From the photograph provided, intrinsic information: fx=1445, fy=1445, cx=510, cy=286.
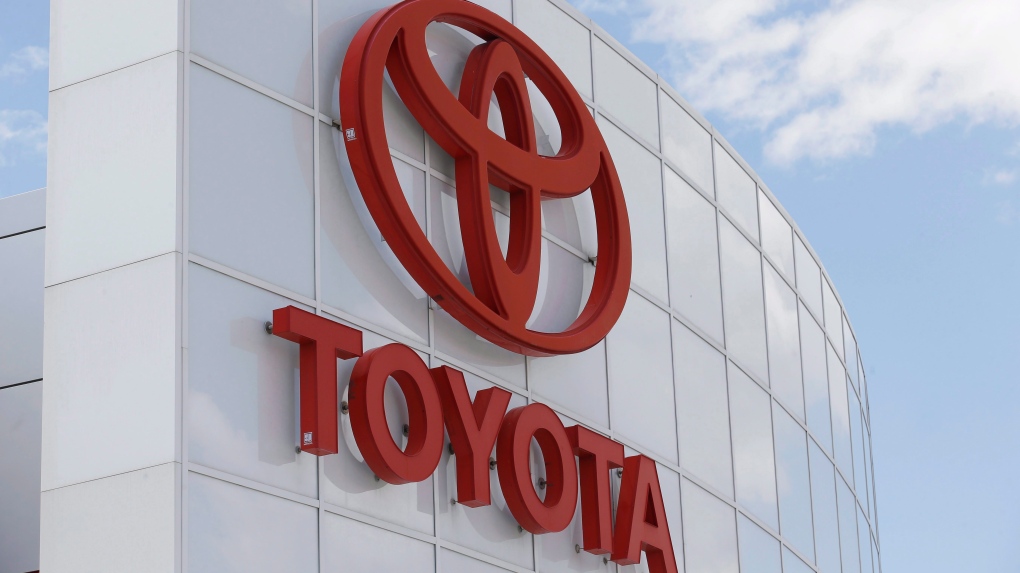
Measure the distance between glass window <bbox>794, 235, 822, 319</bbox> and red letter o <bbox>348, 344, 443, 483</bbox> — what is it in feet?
36.8

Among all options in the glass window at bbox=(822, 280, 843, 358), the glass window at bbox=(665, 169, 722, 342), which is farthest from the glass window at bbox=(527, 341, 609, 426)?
the glass window at bbox=(822, 280, 843, 358)

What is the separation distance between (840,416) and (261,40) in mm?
14629

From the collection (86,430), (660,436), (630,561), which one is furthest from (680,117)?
(86,430)

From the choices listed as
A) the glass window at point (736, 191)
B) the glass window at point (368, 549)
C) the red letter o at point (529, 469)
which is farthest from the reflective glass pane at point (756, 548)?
the glass window at point (368, 549)

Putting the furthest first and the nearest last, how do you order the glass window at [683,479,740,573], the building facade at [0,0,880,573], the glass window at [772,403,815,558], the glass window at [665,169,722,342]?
the glass window at [772,403,815,558], the glass window at [665,169,722,342], the glass window at [683,479,740,573], the building facade at [0,0,880,573]

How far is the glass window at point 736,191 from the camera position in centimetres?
1947

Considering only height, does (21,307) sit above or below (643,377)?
above

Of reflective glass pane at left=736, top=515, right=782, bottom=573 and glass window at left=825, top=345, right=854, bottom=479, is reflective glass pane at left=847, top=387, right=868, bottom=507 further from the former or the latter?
reflective glass pane at left=736, top=515, right=782, bottom=573

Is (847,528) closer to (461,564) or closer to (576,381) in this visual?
(576,381)

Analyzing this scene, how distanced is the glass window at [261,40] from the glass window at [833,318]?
44.4 ft

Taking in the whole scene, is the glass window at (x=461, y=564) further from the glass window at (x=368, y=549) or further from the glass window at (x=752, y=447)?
the glass window at (x=752, y=447)

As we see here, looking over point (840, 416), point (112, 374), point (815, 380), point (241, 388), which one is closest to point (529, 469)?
point (241, 388)

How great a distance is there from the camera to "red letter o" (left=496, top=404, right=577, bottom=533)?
12812mm

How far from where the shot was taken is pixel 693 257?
17875mm
